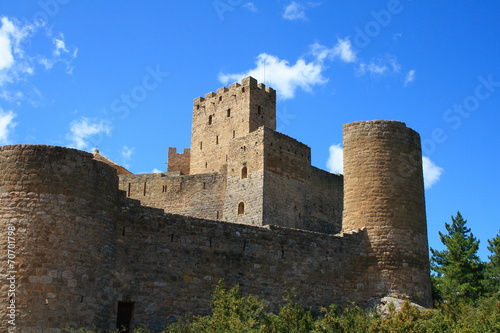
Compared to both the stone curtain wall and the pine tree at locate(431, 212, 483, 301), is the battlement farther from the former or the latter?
the stone curtain wall

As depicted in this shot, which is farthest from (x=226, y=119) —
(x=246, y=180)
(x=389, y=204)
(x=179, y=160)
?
(x=389, y=204)

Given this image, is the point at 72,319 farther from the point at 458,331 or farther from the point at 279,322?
the point at 458,331

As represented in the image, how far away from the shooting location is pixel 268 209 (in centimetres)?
2908

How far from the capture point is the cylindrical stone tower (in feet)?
56.3

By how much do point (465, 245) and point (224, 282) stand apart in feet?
51.7

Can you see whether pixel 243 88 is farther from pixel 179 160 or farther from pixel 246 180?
pixel 246 180

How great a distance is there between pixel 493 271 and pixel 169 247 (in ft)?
51.2

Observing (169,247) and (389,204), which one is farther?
(389,204)

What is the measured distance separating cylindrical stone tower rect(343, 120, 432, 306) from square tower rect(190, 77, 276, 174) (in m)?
18.6

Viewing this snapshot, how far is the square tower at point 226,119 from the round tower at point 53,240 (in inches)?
909

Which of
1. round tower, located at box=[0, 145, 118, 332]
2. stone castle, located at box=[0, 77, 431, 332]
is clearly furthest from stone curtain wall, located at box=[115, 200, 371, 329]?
round tower, located at box=[0, 145, 118, 332]

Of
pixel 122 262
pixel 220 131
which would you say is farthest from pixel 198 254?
pixel 220 131

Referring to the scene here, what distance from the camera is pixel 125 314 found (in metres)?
13.7

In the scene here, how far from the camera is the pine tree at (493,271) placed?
24742 mm
